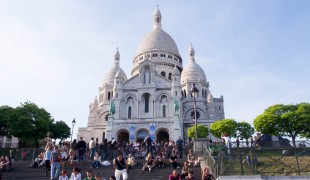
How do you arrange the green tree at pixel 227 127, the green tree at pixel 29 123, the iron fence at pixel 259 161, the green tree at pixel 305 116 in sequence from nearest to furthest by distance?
1. the iron fence at pixel 259 161
2. the green tree at pixel 305 116
3. the green tree at pixel 29 123
4. the green tree at pixel 227 127

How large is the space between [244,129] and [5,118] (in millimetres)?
35134

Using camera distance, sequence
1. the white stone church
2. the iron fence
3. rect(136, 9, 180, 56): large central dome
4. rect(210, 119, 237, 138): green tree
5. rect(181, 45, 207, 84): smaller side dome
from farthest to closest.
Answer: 1. rect(136, 9, 180, 56): large central dome
2. rect(181, 45, 207, 84): smaller side dome
3. the white stone church
4. rect(210, 119, 237, 138): green tree
5. the iron fence

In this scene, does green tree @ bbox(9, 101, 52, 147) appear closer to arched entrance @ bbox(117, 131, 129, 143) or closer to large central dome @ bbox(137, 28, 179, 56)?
arched entrance @ bbox(117, 131, 129, 143)

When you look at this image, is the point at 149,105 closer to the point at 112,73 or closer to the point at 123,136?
the point at 123,136

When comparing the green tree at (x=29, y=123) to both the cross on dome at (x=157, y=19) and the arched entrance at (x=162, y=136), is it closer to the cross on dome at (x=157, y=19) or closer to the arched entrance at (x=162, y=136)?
the arched entrance at (x=162, y=136)

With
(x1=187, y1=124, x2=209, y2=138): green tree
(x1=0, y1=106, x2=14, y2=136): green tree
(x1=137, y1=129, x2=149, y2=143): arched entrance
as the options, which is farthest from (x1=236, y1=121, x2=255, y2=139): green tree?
(x1=0, y1=106, x2=14, y2=136): green tree

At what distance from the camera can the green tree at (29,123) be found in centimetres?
4369

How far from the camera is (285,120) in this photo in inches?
1606

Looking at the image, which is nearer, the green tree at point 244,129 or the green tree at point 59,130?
the green tree at point 244,129

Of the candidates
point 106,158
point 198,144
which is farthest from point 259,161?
point 106,158

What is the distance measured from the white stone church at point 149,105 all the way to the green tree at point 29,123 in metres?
9.73

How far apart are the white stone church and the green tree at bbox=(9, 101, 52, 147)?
9.73 metres

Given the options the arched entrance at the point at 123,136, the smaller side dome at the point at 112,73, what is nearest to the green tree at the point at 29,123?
the arched entrance at the point at 123,136

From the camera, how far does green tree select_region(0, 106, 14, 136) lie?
44.4 metres
